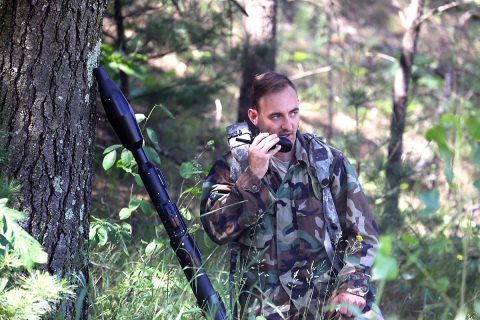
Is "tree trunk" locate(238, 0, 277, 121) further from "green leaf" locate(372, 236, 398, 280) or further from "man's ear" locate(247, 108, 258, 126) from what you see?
"green leaf" locate(372, 236, 398, 280)

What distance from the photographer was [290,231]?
12.5 feet

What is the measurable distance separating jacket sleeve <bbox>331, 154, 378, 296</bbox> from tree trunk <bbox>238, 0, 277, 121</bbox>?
117 inches

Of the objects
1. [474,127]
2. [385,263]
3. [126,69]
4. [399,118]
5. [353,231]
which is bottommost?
[399,118]

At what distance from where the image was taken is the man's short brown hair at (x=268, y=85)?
154 inches

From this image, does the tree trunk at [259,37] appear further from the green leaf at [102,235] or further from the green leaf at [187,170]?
the green leaf at [102,235]

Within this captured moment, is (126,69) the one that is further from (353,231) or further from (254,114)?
(353,231)

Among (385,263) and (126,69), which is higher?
(385,263)

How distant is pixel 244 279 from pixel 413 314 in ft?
7.44

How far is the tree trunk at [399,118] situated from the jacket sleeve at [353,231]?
2.66m

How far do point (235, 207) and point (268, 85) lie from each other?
0.68 m

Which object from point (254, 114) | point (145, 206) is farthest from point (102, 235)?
point (254, 114)

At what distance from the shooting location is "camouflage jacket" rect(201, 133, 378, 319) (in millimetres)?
3701

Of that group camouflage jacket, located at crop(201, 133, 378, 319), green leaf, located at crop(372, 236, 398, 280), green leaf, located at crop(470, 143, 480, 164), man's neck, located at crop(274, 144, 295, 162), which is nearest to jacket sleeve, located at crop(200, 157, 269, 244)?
camouflage jacket, located at crop(201, 133, 378, 319)

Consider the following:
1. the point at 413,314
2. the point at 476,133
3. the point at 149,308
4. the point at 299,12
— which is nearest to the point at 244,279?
the point at 149,308
